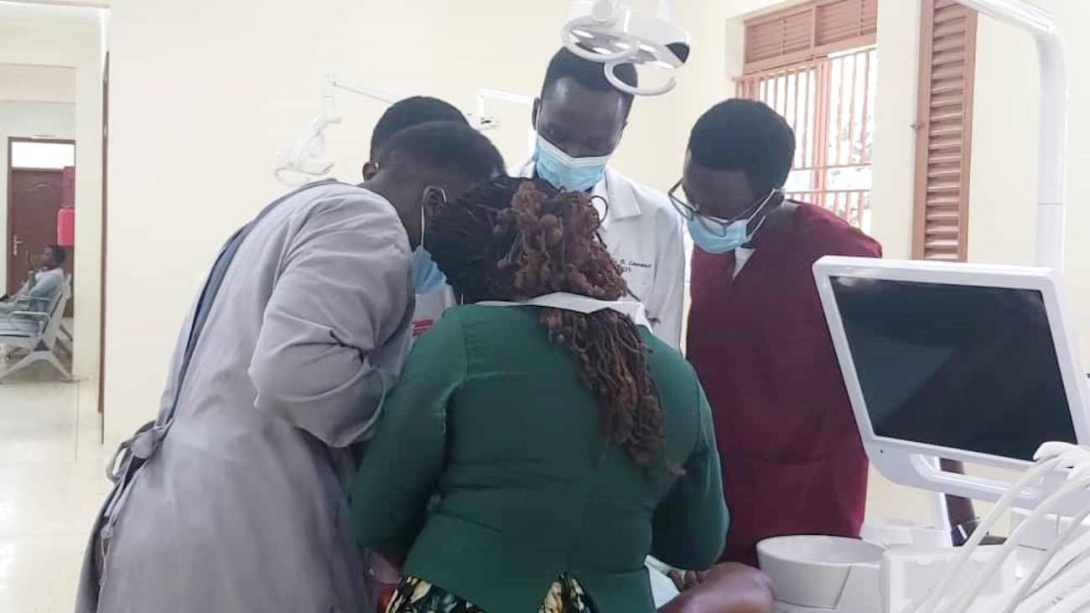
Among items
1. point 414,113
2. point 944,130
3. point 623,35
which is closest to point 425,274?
point 623,35

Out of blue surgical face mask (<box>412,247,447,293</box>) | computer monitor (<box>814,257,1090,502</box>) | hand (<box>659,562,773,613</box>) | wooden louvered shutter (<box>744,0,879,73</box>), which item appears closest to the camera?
computer monitor (<box>814,257,1090,502</box>)

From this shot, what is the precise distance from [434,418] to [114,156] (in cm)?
399

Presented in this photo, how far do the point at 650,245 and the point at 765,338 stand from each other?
0.33 meters

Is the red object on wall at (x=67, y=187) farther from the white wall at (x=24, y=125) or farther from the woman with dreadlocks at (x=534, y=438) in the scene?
the woman with dreadlocks at (x=534, y=438)

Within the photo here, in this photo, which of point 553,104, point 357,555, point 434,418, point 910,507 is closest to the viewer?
point 434,418

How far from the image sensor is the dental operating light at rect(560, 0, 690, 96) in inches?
51.3

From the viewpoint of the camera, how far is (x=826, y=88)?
4320mm

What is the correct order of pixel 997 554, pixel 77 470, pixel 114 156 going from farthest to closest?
pixel 77 470 → pixel 114 156 → pixel 997 554

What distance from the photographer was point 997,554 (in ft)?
2.31

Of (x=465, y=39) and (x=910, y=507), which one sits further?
(x=465, y=39)

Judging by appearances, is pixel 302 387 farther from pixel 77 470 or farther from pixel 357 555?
pixel 77 470

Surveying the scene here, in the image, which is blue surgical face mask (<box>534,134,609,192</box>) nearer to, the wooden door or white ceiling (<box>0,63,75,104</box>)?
white ceiling (<box>0,63,75,104</box>)

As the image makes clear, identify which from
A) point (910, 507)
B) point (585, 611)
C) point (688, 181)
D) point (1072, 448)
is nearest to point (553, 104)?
point (688, 181)

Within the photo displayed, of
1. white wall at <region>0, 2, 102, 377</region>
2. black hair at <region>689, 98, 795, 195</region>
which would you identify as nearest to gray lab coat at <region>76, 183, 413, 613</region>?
black hair at <region>689, 98, 795, 195</region>
